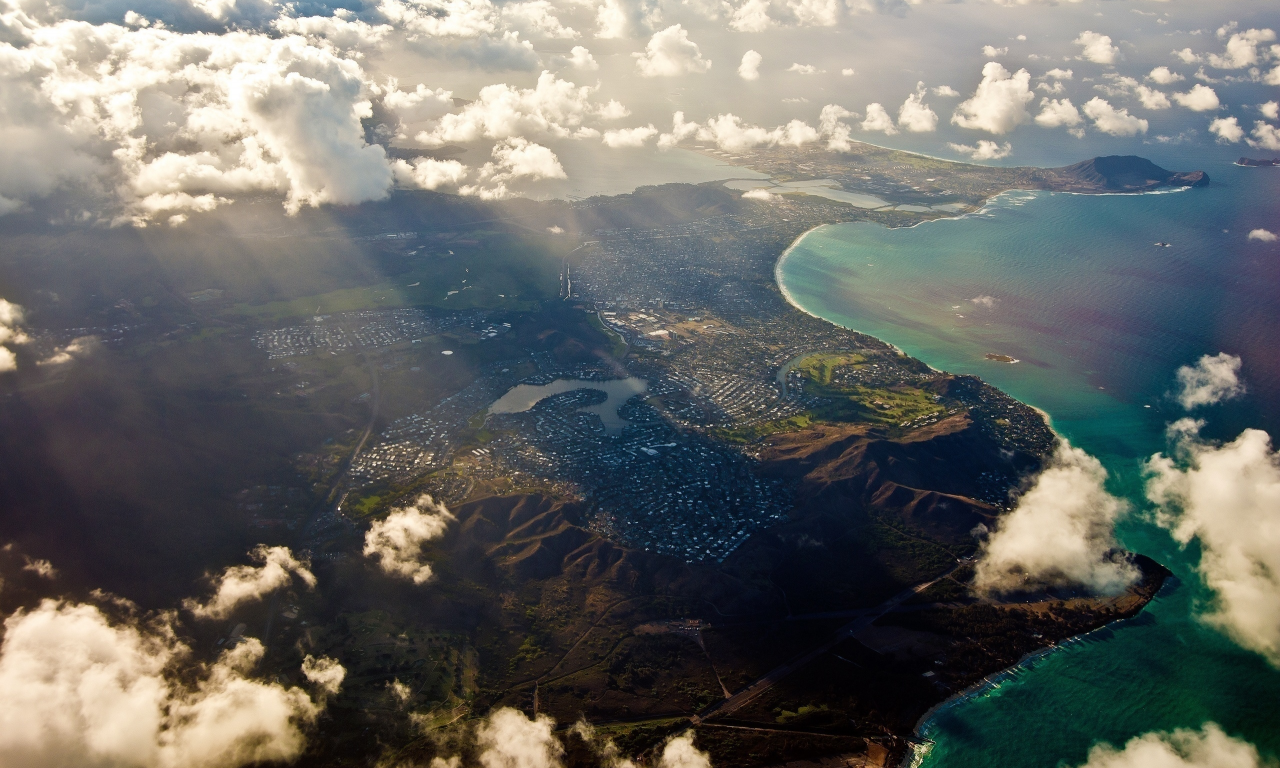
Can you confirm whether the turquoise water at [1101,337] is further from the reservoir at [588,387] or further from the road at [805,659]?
the reservoir at [588,387]

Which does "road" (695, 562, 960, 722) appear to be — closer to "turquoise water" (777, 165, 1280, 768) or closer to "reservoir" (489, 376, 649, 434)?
"turquoise water" (777, 165, 1280, 768)

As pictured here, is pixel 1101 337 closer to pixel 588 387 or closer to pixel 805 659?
pixel 588 387

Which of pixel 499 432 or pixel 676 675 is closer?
pixel 676 675

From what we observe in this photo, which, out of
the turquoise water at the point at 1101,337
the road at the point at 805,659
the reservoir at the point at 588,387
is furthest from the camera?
the reservoir at the point at 588,387

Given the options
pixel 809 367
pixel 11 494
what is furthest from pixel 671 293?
pixel 11 494

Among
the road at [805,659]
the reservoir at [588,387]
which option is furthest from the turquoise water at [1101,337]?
the reservoir at [588,387]

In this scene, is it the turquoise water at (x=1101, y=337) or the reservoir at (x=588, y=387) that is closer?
the turquoise water at (x=1101, y=337)

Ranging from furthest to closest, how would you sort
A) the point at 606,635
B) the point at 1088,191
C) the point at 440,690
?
the point at 1088,191, the point at 606,635, the point at 440,690

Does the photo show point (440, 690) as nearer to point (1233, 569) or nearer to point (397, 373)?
point (397, 373)
